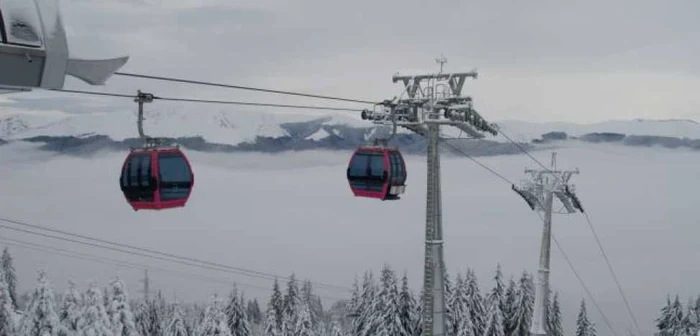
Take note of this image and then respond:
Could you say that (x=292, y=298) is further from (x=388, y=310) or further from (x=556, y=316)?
(x=556, y=316)

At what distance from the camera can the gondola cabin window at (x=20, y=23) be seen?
4559 mm

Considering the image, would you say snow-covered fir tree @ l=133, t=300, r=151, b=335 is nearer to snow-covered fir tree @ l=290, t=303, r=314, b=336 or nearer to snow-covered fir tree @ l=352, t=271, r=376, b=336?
snow-covered fir tree @ l=290, t=303, r=314, b=336

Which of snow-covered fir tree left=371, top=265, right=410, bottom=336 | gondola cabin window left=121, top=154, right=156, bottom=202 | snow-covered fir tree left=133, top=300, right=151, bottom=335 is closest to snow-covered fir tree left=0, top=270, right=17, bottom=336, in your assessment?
snow-covered fir tree left=133, top=300, right=151, bottom=335

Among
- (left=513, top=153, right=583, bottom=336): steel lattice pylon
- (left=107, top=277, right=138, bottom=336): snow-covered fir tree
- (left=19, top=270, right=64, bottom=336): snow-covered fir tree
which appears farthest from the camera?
(left=107, top=277, right=138, bottom=336): snow-covered fir tree

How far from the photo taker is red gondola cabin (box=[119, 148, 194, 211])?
10.7 m

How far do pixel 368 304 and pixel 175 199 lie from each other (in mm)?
38898

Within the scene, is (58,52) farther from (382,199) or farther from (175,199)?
(382,199)

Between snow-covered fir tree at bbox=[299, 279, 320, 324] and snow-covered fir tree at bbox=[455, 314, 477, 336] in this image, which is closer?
snow-covered fir tree at bbox=[455, 314, 477, 336]

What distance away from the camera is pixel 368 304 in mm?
48500

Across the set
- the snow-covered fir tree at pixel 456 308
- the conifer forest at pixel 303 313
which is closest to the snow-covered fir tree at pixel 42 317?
the conifer forest at pixel 303 313

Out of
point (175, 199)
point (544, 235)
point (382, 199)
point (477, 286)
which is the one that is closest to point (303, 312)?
point (477, 286)

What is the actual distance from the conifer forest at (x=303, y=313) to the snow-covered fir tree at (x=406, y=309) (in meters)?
0.07

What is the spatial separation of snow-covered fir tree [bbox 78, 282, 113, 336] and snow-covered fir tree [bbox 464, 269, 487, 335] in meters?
24.1

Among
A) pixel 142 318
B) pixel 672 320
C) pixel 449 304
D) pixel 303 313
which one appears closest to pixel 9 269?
pixel 142 318
